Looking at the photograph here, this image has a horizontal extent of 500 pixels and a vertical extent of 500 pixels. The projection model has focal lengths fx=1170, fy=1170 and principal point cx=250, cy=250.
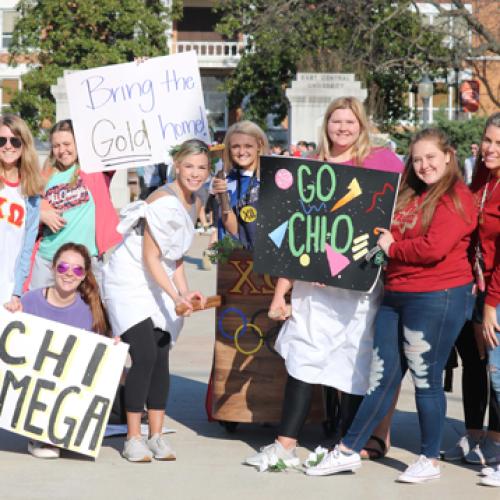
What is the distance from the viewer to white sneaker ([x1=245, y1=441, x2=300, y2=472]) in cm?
579

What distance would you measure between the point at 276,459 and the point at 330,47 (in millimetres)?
31796

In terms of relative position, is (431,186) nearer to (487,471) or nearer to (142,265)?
(487,471)

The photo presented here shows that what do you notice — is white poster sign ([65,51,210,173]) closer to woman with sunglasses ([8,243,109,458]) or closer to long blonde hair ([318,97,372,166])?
woman with sunglasses ([8,243,109,458])

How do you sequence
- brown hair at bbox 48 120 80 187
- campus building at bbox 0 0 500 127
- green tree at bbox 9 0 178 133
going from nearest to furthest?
brown hair at bbox 48 120 80 187, green tree at bbox 9 0 178 133, campus building at bbox 0 0 500 127

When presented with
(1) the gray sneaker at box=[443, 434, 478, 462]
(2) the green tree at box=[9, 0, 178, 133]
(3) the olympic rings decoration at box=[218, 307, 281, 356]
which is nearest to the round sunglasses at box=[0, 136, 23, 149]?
(3) the olympic rings decoration at box=[218, 307, 281, 356]

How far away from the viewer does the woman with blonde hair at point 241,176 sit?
6.62 meters

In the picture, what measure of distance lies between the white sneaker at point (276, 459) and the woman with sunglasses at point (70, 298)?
111cm

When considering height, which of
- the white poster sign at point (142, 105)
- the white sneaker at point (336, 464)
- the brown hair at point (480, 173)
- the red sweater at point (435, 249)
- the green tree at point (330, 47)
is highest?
the green tree at point (330, 47)

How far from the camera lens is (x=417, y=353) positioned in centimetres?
557

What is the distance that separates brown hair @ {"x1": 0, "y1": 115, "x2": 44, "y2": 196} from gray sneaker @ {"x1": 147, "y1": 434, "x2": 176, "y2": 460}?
1454mm

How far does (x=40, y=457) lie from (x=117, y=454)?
401mm

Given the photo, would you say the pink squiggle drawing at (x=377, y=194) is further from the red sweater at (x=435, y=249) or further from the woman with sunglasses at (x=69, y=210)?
the woman with sunglasses at (x=69, y=210)

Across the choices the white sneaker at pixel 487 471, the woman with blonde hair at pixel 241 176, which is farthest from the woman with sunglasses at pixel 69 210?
the white sneaker at pixel 487 471

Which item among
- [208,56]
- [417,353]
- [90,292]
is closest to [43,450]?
[90,292]
